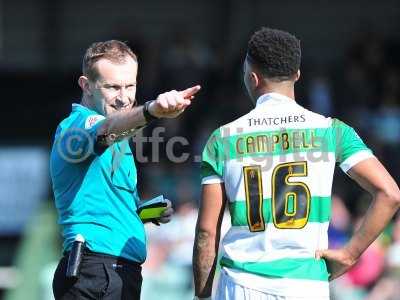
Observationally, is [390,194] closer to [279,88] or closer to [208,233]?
[279,88]

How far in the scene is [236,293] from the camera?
5.30 m

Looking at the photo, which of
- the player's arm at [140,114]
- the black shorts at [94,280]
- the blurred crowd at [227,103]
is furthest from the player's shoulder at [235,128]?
the blurred crowd at [227,103]

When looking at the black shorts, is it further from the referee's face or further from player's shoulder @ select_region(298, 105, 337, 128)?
player's shoulder @ select_region(298, 105, 337, 128)

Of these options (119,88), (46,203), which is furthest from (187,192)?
(119,88)

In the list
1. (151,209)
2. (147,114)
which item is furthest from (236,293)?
(147,114)

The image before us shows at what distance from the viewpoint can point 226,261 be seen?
5.36 m

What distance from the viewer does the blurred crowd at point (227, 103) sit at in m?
12.9

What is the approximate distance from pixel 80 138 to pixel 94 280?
0.73m

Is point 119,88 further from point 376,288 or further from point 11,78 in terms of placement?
point 11,78

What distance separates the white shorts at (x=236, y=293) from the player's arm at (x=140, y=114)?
93 cm

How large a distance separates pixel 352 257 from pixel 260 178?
25.0 inches

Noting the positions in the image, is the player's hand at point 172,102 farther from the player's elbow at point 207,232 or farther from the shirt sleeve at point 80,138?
the player's elbow at point 207,232

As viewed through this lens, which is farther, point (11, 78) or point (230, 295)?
point (11, 78)

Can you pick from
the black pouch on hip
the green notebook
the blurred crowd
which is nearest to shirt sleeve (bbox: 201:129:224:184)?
the green notebook
